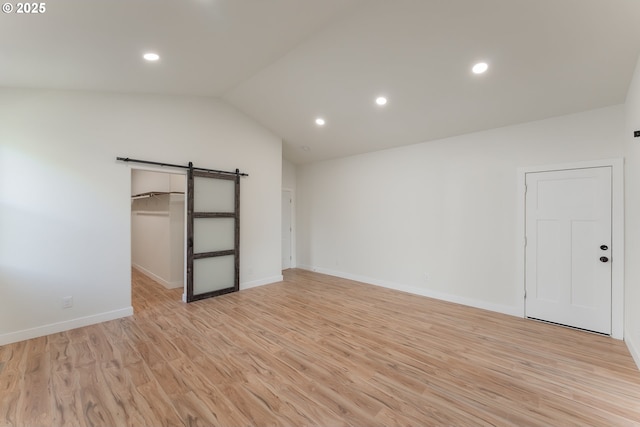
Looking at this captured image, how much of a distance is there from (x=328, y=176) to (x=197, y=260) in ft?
11.3

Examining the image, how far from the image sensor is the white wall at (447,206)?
358 cm

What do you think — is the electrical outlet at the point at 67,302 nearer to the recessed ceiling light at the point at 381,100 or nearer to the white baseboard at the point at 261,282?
the white baseboard at the point at 261,282

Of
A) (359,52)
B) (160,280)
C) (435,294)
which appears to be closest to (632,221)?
(435,294)

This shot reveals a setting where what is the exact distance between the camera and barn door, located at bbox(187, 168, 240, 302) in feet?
14.6

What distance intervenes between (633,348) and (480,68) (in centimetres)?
335

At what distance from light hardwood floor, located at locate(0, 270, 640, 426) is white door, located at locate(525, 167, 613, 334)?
0.90 feet

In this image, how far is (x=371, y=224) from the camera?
5.64m

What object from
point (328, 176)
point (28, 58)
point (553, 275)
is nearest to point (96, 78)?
point (28, 58)

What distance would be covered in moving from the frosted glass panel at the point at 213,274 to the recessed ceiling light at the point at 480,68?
4672 mm

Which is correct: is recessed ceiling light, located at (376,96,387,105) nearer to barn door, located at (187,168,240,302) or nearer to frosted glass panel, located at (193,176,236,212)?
barn door, located at (187,168,240,302)

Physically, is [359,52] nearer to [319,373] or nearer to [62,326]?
[319,373]

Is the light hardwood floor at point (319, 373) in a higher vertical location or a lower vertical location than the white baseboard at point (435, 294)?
lower

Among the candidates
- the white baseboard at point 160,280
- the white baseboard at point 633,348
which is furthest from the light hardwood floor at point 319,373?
the white baseboard at point 160,280

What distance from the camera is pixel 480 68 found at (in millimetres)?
3033
